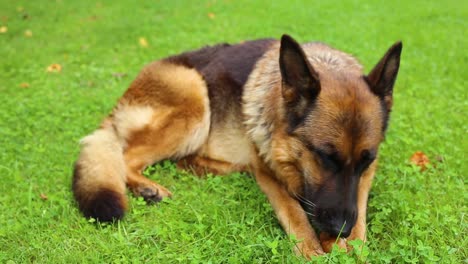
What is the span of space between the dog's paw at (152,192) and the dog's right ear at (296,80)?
1.23 meters

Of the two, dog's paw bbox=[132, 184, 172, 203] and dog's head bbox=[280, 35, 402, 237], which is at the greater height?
dog's head bbox=[280, 35, 402, 237]

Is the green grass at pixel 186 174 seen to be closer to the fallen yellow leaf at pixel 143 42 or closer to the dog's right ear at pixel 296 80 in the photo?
the fallen yellow leaf at pixel 143 42

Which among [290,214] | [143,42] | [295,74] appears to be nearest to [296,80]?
[295,74]

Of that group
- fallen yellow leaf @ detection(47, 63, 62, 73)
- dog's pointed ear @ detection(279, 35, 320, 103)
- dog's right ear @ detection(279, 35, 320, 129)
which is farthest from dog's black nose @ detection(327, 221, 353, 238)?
fallen yellow leaf @ detection(47, 63, 62, 73)

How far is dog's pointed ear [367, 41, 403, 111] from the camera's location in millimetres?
2842

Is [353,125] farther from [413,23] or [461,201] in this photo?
[413,23]

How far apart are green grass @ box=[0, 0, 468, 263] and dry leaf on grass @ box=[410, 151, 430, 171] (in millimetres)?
60

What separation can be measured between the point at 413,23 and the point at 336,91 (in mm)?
6578

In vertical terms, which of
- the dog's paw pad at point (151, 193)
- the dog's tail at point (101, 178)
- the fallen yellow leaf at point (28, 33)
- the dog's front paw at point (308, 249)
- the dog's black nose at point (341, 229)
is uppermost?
the dog's black nose at point (341, 229)

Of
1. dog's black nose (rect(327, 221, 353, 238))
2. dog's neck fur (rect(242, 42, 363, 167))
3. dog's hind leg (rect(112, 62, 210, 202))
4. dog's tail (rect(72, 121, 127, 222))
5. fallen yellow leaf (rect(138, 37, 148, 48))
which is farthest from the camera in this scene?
fallen yellow leaf (rect(138, 37, 148, 48))

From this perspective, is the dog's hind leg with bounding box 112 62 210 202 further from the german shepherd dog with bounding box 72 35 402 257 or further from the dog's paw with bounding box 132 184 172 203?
the dog's paw with bounding box 132 184 172 203

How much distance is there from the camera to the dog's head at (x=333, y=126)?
106 inches

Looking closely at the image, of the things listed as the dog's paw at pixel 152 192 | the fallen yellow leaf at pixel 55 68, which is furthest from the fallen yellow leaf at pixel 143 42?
the dog's paw at pixel 152 192

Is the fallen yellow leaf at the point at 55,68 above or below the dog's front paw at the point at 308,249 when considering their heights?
below
